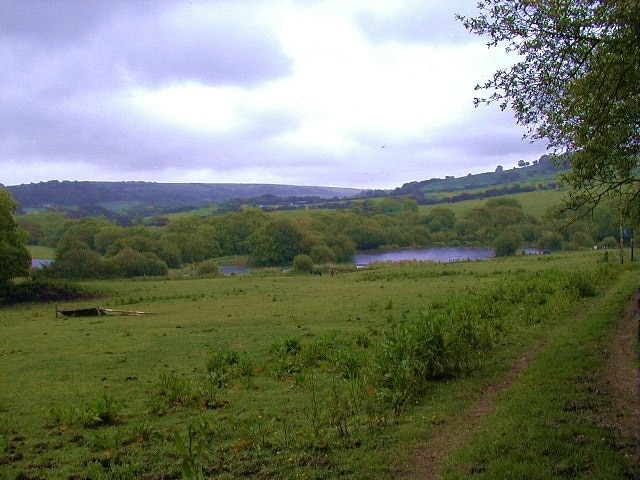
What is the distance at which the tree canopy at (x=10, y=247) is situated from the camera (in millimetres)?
45719

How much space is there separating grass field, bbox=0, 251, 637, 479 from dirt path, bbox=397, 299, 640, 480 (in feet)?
0.53

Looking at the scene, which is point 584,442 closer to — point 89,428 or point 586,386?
point 586,386

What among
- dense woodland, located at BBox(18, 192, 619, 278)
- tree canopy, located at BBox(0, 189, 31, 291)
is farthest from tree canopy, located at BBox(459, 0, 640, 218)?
dense woodland, located at BBox(18, 192, 619, 278)

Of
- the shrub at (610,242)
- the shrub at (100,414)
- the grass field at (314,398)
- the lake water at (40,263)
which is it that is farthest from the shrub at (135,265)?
the shrub at (610,242)

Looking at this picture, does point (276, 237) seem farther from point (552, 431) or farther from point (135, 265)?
point (552, 431)

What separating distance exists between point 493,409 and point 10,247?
47.3 m

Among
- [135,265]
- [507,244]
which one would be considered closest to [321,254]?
[507,244]

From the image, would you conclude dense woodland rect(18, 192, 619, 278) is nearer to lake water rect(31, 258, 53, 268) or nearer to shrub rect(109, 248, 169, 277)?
shrub rect(109, 248, 169, 277)

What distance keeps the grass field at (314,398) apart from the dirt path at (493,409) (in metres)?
0.16

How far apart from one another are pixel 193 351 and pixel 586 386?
45.7 feet

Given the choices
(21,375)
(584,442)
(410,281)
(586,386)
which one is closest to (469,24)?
(586,386)

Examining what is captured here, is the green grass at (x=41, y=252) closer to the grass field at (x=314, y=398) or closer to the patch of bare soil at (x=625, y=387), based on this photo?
the grass field at (x=314, y=398)

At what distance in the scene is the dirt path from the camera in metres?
7.27

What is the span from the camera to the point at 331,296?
37.3 m
